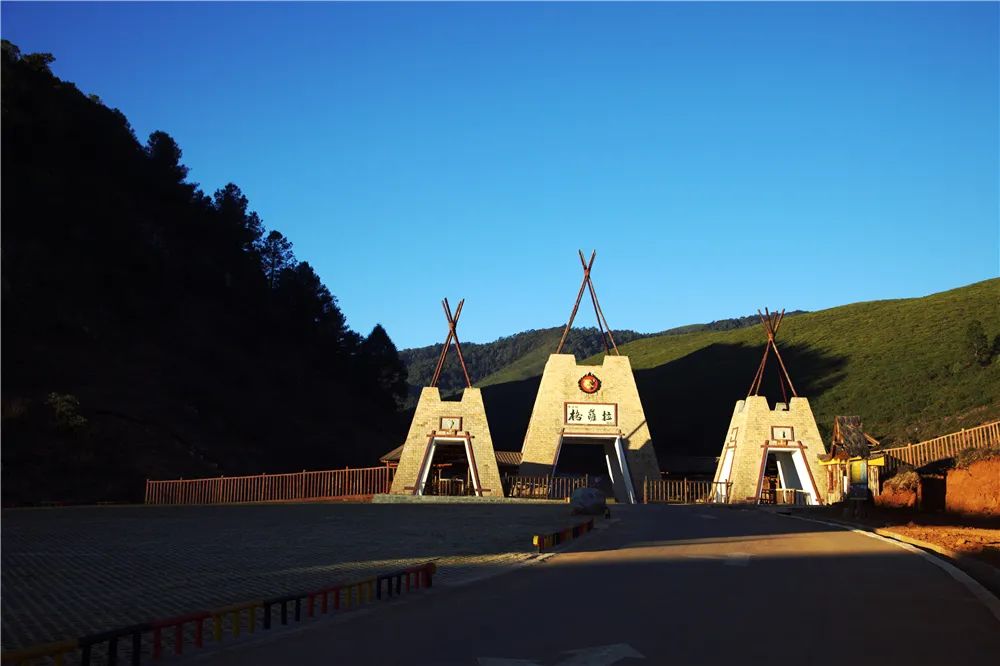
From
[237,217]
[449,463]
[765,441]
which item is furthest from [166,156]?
[765,441]

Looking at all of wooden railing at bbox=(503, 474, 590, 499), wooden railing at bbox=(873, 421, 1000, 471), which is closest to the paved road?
wooden railing at bbox=(873, 421, 1000, 471)

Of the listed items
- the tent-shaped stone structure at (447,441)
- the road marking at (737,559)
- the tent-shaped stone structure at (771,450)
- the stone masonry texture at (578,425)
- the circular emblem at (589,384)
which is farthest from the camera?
the circular emblem at (589,384)

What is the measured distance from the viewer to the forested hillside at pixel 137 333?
48.6 metres

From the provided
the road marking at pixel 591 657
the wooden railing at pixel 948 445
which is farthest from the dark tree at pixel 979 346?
the road marking at pixel 591 657

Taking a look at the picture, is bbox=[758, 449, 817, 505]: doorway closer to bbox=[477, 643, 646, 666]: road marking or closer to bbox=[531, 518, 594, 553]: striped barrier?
bbox=[531, 518, 594, 553]: striped barrier

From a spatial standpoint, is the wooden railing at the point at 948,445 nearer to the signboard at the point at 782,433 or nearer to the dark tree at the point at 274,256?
the signboard at the point at 782,433

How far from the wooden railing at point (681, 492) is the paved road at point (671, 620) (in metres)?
31.9

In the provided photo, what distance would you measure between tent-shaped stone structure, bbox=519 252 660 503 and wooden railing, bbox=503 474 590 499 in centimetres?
76

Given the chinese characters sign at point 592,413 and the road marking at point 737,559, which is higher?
the chinese characters sign at point 592,413

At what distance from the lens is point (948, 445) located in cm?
3734

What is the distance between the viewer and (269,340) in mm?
81812

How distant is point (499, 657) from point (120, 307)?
59716 mm

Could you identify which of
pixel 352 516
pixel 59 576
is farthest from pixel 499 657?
pixel 352 516

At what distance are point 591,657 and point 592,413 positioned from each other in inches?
1649
